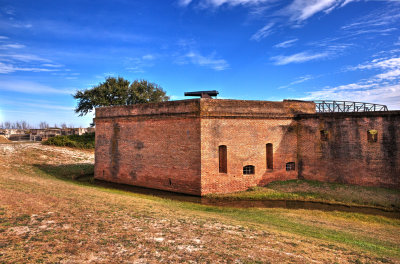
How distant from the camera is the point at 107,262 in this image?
4598 mm

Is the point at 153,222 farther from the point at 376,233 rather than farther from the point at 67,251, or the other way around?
the point at 376,233

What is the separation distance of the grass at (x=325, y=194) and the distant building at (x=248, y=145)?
1.72 ft

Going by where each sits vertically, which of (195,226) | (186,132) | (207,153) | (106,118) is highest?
(106,118)

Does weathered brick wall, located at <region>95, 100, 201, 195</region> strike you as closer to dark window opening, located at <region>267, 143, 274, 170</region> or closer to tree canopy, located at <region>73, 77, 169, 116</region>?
dark window opening, located at <region>267, 143, 274, 170</region>

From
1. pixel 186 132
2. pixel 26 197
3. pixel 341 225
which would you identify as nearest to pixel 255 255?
pixel 341 225

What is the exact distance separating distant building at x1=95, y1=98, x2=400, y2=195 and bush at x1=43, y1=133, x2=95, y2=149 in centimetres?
1814

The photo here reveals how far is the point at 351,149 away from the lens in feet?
46.3

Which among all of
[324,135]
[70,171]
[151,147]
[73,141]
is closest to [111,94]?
[73,141]

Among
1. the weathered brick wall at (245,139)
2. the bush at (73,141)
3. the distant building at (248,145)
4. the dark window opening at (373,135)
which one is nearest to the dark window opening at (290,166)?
the distant building at (248,145)

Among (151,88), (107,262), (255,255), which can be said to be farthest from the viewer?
(151,88)

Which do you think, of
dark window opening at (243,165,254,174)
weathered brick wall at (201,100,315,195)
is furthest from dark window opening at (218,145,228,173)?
dark window opening at (243,165,254,174)

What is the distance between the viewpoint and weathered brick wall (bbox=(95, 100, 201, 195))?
532 inches

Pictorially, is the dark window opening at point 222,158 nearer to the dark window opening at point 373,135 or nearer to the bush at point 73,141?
the dark window opening at point 373,135

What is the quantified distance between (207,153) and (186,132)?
1651mm
